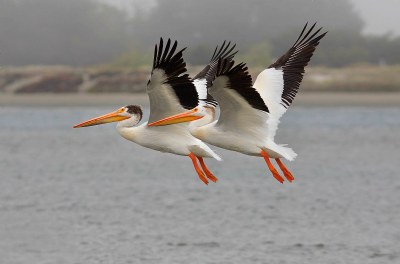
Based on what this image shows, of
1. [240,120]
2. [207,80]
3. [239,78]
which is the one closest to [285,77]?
[207,80]

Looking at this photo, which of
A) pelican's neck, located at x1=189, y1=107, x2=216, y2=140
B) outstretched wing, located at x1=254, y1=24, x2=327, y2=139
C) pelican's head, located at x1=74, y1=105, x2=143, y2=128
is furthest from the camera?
outstretched wing, located at x1=254, y1=24, x2=327, y2=139

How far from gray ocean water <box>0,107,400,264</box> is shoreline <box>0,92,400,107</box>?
192 centimetres

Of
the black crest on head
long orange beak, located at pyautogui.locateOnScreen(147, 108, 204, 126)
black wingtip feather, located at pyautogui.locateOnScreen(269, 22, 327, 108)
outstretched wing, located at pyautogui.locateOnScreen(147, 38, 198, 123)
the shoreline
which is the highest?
the shoreline

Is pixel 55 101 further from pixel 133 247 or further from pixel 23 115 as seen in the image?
pixel 133 247

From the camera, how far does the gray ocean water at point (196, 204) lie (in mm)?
24938

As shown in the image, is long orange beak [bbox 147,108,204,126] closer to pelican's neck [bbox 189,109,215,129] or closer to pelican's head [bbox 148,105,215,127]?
pelican's head [bbox 148,105,215,127]

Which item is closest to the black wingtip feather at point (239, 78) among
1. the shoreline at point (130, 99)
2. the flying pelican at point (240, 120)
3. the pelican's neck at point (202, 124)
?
the flying pelican at point (240, 120)

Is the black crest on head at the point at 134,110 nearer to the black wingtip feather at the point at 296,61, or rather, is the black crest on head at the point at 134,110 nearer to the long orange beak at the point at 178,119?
the long orange beak at the point at 178,119

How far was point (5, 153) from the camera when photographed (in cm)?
5169

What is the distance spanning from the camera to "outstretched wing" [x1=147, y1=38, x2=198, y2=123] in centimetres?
1095

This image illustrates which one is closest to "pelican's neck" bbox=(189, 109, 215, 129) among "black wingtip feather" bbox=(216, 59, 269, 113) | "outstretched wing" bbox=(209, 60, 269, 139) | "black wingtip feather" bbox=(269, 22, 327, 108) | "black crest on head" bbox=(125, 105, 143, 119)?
"black crest on head" bbox=(125, 105, 143, 119)

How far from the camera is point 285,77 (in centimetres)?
1279

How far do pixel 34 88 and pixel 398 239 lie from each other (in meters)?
30.0

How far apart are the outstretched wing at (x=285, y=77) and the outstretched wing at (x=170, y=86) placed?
1.50 m
